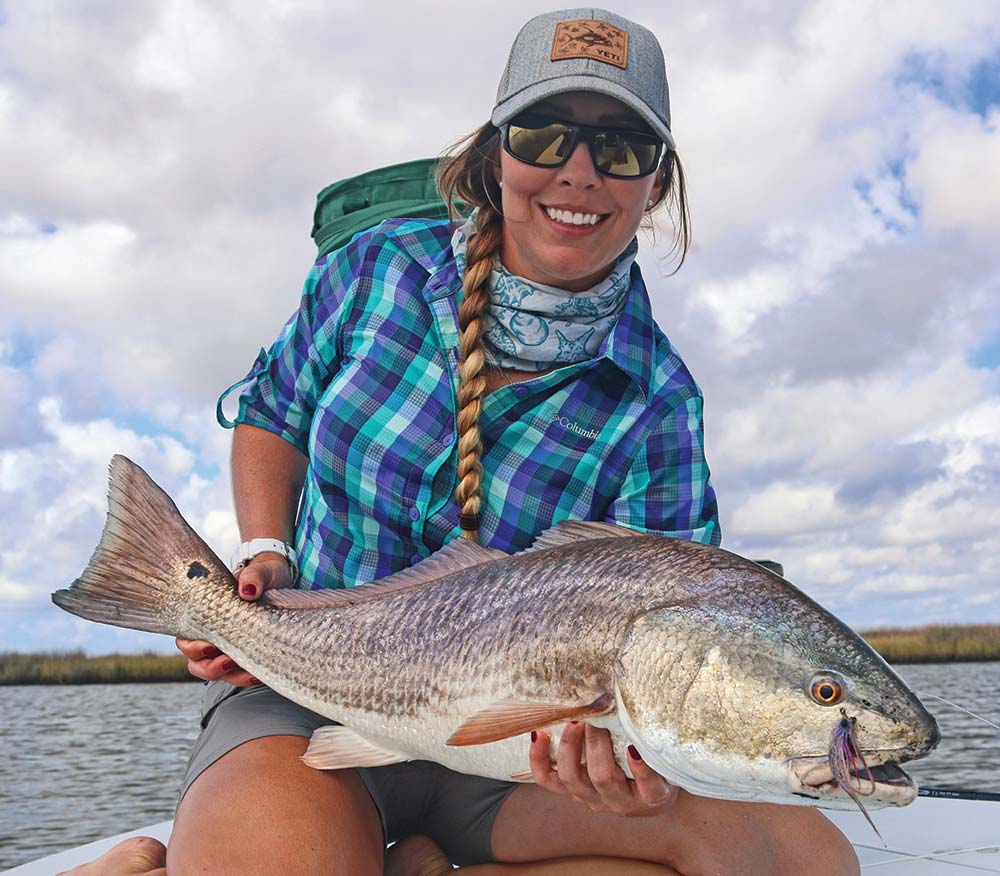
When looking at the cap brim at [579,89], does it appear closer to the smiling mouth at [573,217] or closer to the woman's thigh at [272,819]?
the smiling mouth at [573,217]

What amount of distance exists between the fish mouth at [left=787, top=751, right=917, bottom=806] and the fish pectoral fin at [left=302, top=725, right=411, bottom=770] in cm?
116

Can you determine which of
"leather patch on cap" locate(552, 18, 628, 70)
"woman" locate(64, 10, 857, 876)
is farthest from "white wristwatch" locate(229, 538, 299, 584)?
"leather patch on cap" locate(552, 18, 628, 70)

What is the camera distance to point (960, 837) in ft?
13.4

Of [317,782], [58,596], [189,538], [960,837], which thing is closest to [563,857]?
[317,782]

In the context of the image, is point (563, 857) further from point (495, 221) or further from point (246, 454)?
point (495, 221)

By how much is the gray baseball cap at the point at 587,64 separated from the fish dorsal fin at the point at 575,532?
1243mm

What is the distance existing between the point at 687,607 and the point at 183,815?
1.49 meters

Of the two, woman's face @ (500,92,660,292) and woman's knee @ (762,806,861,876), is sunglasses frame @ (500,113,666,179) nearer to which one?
woman's face @ (500,92,660,292)

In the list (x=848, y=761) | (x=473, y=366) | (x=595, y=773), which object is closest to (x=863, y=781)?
(x=848, y=761)

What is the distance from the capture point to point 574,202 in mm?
3125

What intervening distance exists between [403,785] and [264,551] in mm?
861

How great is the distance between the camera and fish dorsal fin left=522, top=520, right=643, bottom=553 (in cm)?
273

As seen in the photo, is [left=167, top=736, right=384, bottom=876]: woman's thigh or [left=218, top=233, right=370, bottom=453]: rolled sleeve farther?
[left=218, top=233, right=370, bottom=453]: rolled sleeve

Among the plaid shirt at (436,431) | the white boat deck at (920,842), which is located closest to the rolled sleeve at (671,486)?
the plaid shirt at (436,431)
